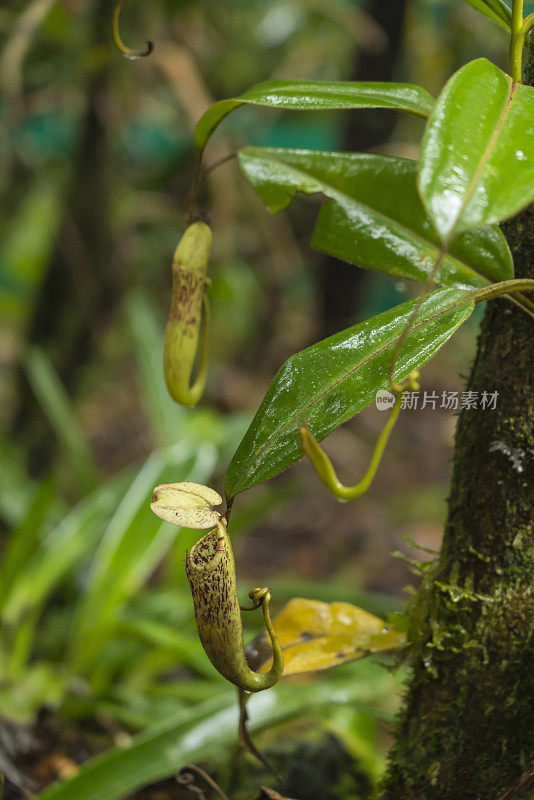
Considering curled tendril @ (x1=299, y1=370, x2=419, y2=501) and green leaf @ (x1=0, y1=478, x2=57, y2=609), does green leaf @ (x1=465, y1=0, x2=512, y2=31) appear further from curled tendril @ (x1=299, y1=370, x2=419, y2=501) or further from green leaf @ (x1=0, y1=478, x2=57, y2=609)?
green leaf @ (x1=0, y1=478, x2=57, y2=609)

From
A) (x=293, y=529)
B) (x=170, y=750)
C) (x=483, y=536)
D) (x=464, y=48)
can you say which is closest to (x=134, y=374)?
(x=293, y=529)

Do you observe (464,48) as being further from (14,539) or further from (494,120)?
(494,120)

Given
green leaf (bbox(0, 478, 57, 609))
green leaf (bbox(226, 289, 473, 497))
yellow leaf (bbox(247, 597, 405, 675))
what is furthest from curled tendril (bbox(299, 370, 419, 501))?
green leaf (bbox(0, 478, 57, 609))

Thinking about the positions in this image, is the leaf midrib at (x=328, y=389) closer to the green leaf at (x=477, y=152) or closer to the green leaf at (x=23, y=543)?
the green leaf at (x=477, y=152)

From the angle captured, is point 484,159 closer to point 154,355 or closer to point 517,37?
point 517,37

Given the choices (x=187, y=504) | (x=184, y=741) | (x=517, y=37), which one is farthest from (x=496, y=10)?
(x=184, y=741)
